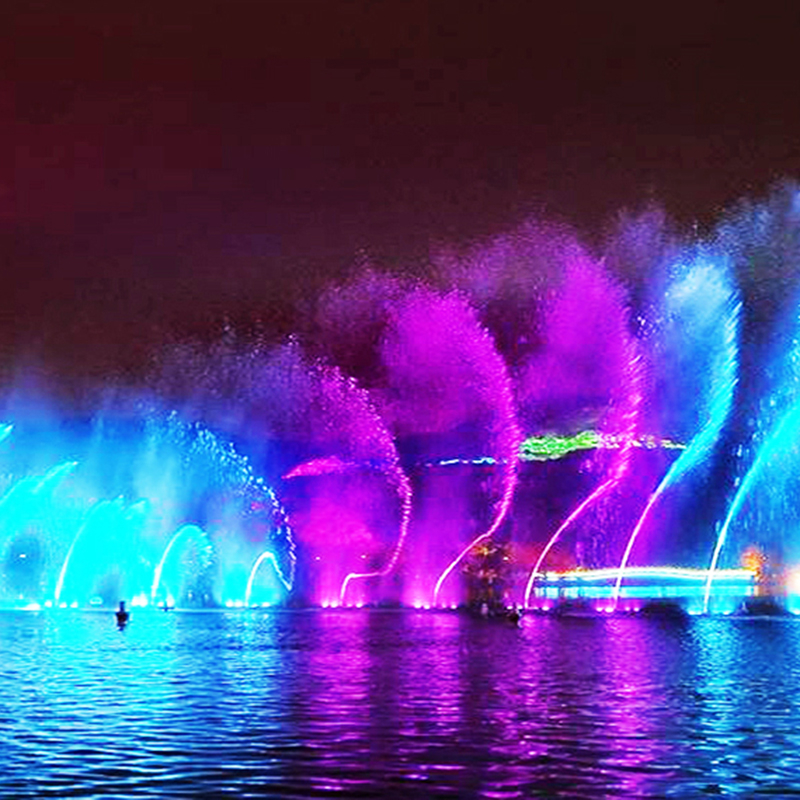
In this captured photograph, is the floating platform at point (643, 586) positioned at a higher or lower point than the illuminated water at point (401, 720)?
higher

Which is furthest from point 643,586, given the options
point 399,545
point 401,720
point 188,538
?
point 401,720

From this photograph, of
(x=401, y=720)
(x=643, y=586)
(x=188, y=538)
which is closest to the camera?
(x=401, y=720)

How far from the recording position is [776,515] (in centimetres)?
12375

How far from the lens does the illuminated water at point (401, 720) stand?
770 inches

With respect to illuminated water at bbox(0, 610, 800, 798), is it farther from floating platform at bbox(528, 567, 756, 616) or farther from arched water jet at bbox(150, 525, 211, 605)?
arched water jet at bbox(150, 525, 211, 605)

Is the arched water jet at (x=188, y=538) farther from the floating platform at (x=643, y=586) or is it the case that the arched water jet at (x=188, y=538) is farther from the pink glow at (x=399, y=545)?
the floating platform at (x=643, y=586)

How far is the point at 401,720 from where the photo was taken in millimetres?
26875

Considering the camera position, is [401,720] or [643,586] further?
[643,586]

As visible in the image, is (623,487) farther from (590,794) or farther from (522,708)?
(590,794)

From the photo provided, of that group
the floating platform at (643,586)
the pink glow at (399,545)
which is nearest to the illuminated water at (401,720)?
the floating platform at (643,586)

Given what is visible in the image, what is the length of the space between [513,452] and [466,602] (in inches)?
1326

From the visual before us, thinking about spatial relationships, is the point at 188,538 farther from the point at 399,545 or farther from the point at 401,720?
the point at 401,720

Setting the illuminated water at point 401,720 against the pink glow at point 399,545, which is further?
the pink glow at point 399,545

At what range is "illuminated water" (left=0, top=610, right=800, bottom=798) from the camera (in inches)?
770
